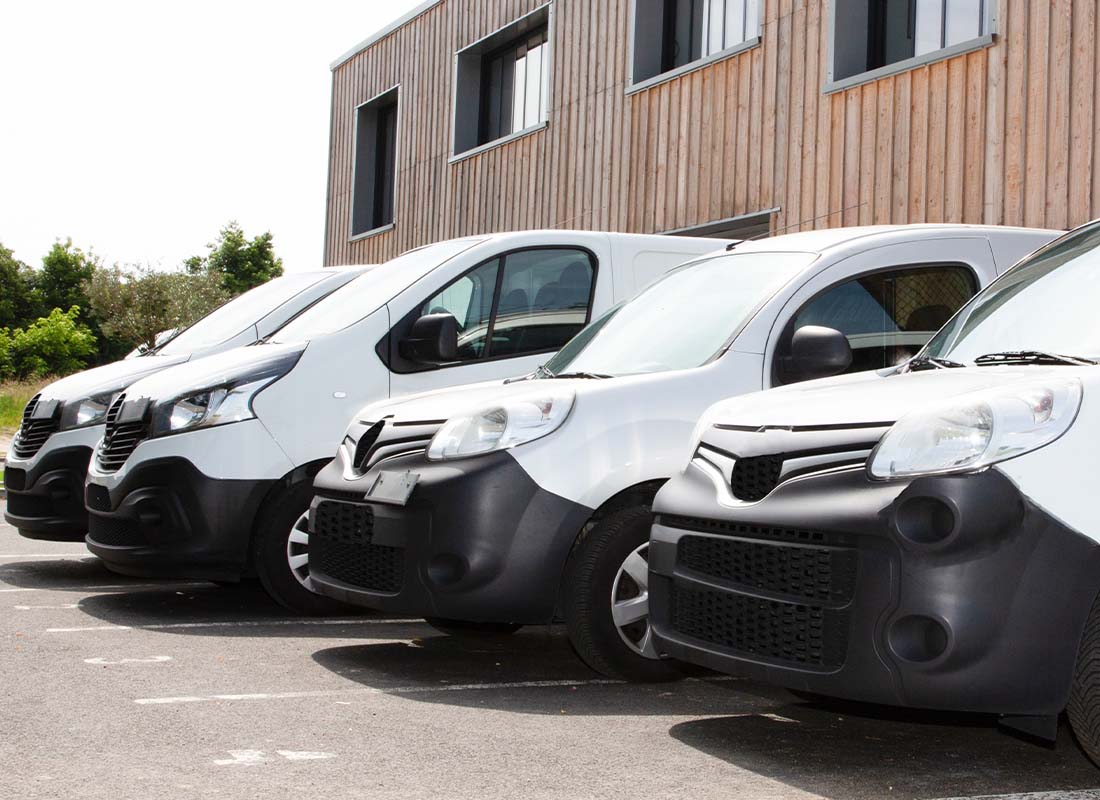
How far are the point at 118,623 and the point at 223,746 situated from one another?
2.95m

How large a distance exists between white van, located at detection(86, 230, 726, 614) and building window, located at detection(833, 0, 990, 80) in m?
5.47

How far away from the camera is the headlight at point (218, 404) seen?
7332 millimetres

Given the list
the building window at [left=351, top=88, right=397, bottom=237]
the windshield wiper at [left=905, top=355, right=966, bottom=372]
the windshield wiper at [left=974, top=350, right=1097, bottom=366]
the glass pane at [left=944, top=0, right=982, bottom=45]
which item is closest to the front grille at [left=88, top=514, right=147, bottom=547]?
the windshield wiper at [left=905, top=355, right=966, bottom=372]

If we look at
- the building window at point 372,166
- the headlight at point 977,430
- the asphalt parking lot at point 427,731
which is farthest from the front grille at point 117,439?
the building window at point 372,166

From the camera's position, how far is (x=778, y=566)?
419 centimetres

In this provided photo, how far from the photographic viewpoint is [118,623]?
24.1 feet

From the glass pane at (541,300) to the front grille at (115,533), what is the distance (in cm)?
196

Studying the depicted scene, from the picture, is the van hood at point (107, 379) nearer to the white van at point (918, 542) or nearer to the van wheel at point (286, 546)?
the van wheel at point (286, 546)

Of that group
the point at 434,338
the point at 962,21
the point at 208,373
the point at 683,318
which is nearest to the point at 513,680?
the point at 683,318

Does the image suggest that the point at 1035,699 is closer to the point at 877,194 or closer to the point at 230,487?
Result: the point at 230,487

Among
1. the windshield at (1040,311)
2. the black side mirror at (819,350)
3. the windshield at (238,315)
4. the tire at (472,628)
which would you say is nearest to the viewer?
the windshield at (1040,311)

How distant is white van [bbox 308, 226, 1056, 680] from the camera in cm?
552

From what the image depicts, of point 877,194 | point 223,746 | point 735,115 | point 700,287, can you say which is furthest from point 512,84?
point 223,746

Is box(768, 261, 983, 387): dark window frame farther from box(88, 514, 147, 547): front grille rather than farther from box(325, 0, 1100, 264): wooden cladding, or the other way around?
box(325, 0, 1100, 264): wooden cladding
